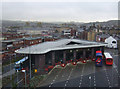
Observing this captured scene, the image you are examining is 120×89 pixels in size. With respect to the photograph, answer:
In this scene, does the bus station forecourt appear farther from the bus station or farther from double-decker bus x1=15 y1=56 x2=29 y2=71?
double-decker bus x1=15 y1=56 x2=29 y2=71

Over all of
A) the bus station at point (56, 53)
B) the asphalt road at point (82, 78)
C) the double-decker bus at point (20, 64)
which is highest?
the bus station at point (56, 53)

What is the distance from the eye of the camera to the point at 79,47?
12719mm

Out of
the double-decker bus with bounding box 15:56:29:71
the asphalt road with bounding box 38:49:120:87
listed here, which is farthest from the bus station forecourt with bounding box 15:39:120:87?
the double-decker bus with bounding box 15:56:29:71

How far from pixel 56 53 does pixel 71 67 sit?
178cm

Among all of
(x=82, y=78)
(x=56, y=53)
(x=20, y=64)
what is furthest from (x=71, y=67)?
(x=20, y=64)

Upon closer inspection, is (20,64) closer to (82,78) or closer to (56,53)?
(56,53)

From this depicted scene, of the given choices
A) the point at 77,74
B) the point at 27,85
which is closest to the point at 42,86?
the point at 27,85

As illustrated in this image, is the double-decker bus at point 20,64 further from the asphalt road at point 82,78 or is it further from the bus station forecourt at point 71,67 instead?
the asphalt road at point 82,78

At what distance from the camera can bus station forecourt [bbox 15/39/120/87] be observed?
7898 millimetres

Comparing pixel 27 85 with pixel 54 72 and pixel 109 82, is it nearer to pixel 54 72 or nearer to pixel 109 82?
pixel 54 72

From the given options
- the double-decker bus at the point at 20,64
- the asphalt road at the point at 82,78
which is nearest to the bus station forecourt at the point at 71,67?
the asphalt road at the point at 82,78

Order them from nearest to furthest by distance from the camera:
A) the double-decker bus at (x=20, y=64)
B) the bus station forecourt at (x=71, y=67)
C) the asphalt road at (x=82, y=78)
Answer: the asphalt road at (x=82, y=78) < the bus station forecourt at (x=71, y=67) < the double-decker bus at (x=20, y=64)

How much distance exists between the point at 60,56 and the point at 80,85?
4.93 metres

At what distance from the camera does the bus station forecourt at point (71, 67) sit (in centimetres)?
790
